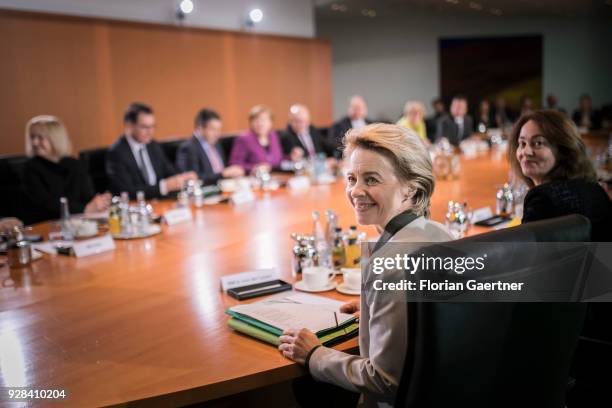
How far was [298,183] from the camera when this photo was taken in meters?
4.55

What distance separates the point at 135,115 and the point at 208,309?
9.32 feet

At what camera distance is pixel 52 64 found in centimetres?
578

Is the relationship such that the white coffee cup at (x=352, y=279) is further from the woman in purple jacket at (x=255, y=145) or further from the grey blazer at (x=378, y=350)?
the woman in purple jacket at (x=255, y=145)

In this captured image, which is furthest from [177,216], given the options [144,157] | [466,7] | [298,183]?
[466,7]

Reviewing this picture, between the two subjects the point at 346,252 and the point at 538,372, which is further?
the point at 346,252

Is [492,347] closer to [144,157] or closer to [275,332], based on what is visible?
[275,332]

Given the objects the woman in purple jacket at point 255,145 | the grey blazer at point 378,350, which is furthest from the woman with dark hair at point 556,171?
the woman in purple jacket at point 255,145

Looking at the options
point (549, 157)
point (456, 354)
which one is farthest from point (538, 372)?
point (549, 157)

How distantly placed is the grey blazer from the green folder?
12cm

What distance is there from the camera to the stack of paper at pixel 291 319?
166 cm

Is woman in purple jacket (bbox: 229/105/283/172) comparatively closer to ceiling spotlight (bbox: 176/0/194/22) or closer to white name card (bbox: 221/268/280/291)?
ceiling spotlight (bbox: 176/0/194/22)

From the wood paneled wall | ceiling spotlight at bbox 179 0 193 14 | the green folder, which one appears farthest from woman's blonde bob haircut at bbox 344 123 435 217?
ceiling spotlight at bbox 179 0 193 14

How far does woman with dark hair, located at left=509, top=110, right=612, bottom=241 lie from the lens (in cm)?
215

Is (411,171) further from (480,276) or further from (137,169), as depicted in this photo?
(137,169)
